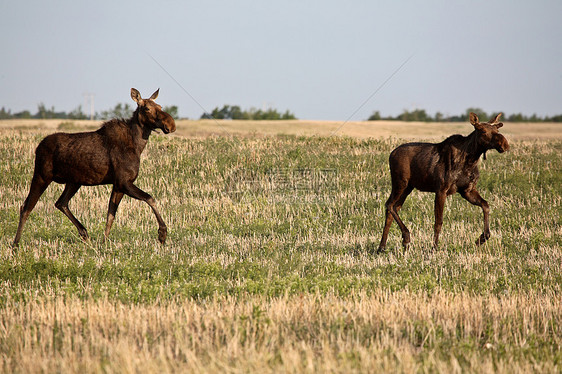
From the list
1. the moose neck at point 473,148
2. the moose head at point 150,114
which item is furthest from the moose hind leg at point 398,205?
the moose head at point 150,114

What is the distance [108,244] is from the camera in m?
9.82

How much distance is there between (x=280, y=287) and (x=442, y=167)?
374 centimetres

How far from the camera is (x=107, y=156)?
9.50 meters

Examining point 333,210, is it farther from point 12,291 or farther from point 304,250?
point 12,291

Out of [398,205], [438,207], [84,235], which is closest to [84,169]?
[84,235]

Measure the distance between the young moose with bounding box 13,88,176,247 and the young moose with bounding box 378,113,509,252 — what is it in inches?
146

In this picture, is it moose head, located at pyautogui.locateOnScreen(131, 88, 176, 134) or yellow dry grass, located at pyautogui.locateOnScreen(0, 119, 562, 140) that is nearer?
moose head, located at pyautogui.locateOnScreen(131, 88, 176, 134)

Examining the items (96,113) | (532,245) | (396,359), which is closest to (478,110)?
(96,113)

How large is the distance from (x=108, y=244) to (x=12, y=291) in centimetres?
290

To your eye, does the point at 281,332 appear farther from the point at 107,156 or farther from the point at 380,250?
the point at 107,156

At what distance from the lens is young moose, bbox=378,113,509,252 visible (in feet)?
30.5

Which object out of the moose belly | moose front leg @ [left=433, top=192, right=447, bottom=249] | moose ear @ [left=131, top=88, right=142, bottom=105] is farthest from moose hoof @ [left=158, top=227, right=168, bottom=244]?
moose front leg @ [left=433, top=192, right=447, bottom=249]

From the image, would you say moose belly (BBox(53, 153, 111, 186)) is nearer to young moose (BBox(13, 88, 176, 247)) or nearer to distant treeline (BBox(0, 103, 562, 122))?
young moose (BBox(13, 88, 176, 247))

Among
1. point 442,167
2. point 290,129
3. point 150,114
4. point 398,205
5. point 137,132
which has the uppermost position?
point 150,114
